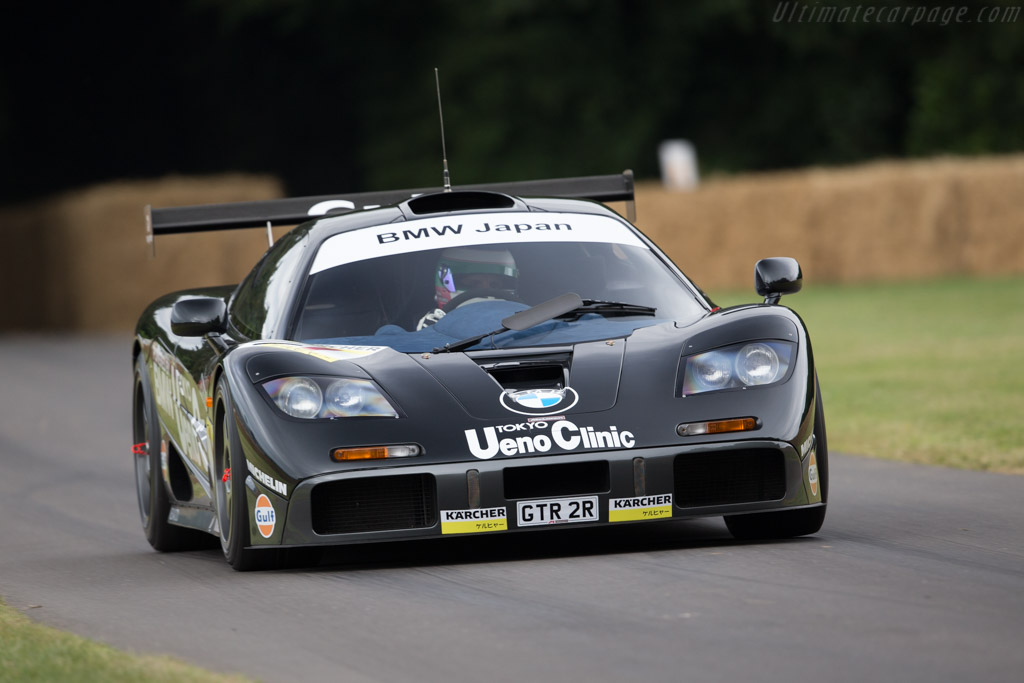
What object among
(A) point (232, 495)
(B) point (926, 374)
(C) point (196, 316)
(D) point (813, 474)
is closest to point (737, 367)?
(D) point (813, 474)

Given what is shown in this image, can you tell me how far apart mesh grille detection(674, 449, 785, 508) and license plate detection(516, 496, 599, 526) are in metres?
0.31

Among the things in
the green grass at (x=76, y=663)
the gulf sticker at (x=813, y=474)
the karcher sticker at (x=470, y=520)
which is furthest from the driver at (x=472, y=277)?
the green grass at (x=76, y=663)

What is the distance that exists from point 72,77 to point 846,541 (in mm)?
44855

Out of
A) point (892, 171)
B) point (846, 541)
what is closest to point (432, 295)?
point (846, 541)

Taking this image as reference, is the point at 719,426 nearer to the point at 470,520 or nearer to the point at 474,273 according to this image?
the point at 470,520

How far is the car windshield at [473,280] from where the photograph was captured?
710 centimetres

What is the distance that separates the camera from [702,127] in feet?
143

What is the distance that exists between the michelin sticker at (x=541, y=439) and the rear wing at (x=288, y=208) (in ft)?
9.54

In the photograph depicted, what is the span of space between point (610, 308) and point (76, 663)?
2.80m

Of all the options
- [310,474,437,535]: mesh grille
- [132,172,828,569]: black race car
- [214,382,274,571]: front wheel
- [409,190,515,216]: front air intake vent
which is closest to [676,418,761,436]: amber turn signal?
[132,172,828,569]: black race car

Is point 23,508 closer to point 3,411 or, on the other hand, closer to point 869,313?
point 3,411

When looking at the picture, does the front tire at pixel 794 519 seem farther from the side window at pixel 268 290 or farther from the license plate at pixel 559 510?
the side window at pixel 268 290

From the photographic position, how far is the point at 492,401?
6.27 meters

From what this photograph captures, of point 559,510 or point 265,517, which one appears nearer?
point 559,510
